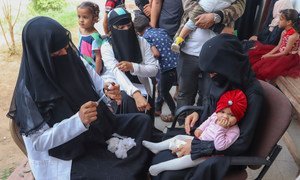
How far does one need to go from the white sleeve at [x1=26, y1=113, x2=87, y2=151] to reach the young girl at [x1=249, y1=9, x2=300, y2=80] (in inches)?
95.8

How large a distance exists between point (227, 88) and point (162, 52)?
1.32 meters

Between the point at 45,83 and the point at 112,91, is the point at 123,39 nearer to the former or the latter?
the point at 112,91

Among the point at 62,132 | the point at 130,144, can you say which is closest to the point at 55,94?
the point at 62,132

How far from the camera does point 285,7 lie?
3969 millimetres

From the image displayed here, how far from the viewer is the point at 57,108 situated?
1.98 m

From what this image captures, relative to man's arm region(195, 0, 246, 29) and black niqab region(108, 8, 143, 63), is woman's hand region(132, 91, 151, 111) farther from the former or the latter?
man's arm region(195, 0, 246, 29)

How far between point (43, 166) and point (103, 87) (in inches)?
30.0

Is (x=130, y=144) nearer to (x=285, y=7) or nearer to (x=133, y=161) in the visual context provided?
(x=133, y=161)

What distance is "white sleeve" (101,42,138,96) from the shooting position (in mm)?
2606

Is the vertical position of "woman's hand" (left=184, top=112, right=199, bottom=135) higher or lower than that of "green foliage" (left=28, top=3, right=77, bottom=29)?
higher

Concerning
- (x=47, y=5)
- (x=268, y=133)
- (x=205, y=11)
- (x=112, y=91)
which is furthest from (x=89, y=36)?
(x=47, y=5)

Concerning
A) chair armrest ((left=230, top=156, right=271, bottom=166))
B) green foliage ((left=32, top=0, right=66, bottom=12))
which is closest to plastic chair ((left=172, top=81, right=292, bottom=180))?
chair armrest ((left=230, top=156, right=271, bottom=166))

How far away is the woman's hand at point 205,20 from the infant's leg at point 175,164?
1233 millimetres

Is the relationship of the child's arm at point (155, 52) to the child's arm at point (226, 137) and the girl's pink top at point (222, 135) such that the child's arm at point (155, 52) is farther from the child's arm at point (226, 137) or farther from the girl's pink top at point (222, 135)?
the child's arm at point (226, 137)
